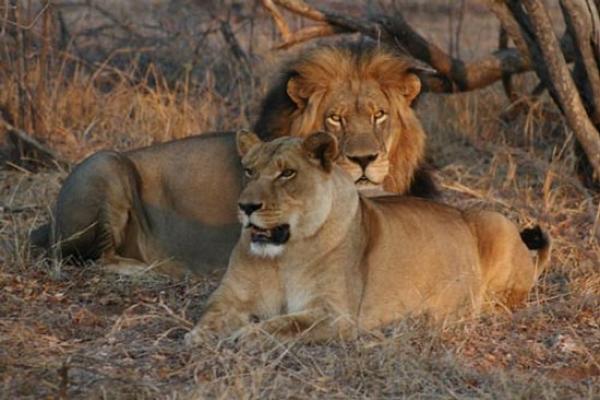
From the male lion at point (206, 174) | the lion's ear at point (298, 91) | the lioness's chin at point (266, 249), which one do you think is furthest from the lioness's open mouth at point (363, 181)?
the lioness's chin at point (266, 249)

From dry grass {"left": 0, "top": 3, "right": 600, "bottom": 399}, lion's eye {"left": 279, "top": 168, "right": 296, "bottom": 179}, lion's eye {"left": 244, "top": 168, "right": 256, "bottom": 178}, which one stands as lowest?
dry grass {"left": 0, "top": 3, "right": 600, "bottom": 399}

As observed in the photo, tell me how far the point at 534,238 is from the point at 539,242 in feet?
0.09

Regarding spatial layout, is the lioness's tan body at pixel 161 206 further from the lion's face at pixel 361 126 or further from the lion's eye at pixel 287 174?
the lion's eye at pixel 287 174

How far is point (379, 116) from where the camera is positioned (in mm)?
5719

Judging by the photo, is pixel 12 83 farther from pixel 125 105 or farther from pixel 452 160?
pixel 452 160

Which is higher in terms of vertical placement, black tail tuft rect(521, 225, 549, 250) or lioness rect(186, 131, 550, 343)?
lioness rect(186, 131, 550, 343)

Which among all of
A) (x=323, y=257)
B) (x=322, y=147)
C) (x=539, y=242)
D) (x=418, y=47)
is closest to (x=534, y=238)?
(x=539, y=242)

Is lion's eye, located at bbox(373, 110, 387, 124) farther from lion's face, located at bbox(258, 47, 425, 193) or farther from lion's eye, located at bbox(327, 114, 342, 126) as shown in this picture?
lion's eye, located at bbox(327, 114, 342, 126)

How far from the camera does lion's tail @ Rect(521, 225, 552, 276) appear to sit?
585 centimetres

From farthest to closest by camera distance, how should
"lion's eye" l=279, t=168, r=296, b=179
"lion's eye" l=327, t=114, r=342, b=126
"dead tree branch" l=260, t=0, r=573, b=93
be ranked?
"dead tree branch" l=260, t=0, r=573, b=93
"lion's eye" l=327, t=114, r=342, b=126
"lion's eye" l=279, t=168, r=296, b=179

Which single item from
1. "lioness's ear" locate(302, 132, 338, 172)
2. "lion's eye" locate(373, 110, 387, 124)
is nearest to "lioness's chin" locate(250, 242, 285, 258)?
"lioness's ear" locate(302, 132, 338, 172)

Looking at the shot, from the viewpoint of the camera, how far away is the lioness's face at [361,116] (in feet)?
17.8

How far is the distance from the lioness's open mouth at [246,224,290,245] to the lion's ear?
1.28 meters

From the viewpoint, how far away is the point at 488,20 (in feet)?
47.1
